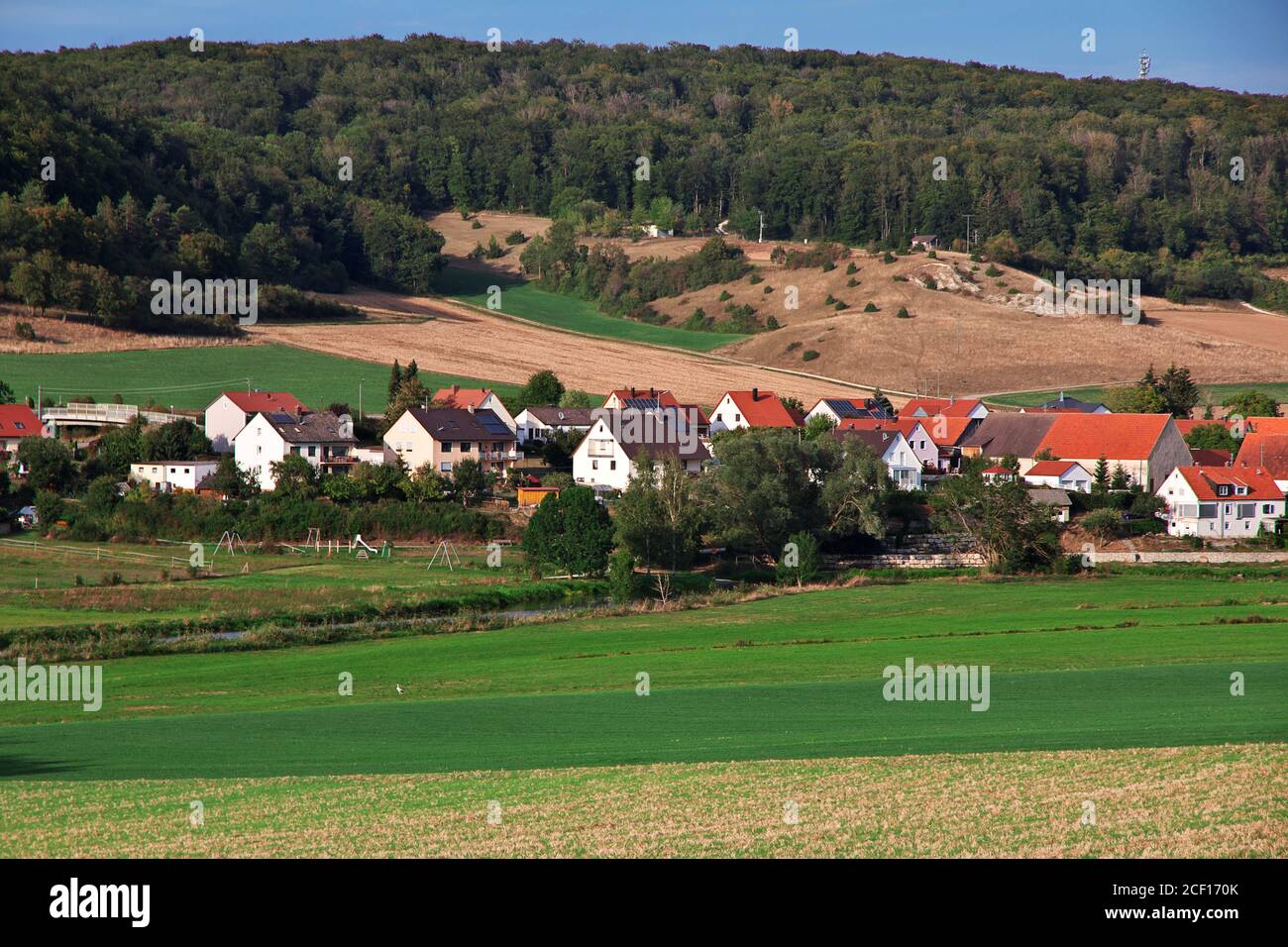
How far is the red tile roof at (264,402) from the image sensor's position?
69000mm

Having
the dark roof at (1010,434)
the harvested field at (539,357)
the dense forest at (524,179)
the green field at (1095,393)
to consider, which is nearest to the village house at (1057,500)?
the dark roof at (1010,434)

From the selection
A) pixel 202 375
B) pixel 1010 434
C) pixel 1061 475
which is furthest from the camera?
pixel 202 375

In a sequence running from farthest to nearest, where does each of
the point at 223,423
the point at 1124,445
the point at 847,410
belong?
the point at 847,410, the point at 223,423, the point at 1124,445

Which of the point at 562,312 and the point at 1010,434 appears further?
the point at 562,312

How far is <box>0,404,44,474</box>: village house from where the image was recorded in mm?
65062

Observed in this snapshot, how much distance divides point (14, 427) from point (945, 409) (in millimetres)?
49972

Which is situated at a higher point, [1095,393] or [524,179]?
[524,179]

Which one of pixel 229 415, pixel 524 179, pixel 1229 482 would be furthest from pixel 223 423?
pixel 524 179

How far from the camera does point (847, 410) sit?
8256 cm

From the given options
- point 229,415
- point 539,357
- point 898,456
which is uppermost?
point 539,357

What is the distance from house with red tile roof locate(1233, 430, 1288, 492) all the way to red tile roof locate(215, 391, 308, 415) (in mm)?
43485

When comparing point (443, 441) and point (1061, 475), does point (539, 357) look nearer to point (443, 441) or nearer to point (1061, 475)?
point (443, 441)

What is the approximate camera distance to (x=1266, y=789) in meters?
16.0

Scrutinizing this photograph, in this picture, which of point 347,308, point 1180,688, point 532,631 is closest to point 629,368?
point 347,308
